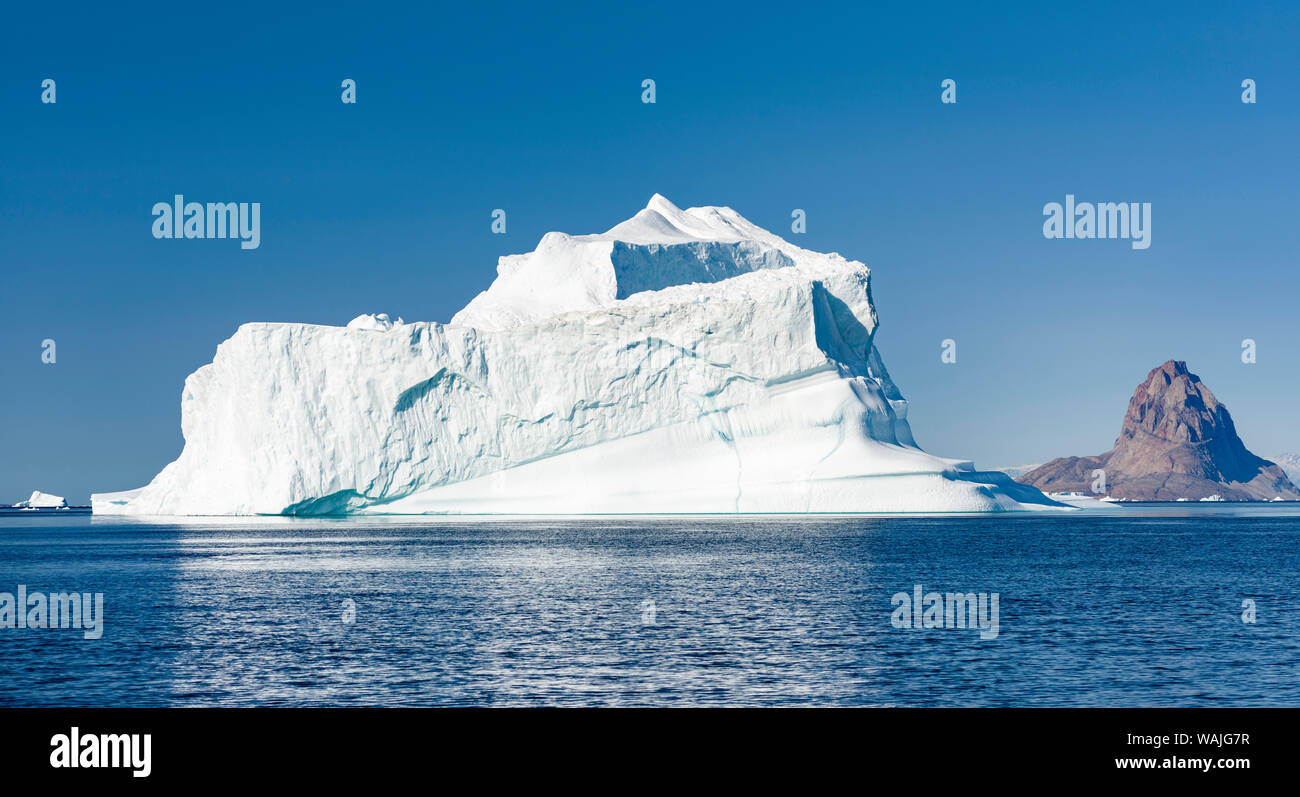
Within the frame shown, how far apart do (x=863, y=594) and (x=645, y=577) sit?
219 inches

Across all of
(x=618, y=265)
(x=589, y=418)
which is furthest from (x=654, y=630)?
(x=618, y=265)

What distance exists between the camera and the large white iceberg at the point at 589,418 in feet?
183

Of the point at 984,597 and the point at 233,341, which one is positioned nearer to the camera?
the point at 984,597

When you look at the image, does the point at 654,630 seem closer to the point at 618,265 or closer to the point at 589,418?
the point at 589,418

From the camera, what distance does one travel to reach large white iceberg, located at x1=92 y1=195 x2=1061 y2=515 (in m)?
55.8

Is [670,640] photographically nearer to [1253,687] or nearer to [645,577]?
[1253,687]

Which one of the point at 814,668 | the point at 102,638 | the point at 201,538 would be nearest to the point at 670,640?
the point at 814,668

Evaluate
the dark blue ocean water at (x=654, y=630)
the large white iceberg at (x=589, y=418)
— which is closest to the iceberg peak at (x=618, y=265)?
the large white iceberg at (x=589, y=418)

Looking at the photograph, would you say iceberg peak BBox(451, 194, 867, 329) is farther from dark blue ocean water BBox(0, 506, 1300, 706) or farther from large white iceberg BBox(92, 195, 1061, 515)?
dark blue ocean water BBox(0, 506, 1300, 706)

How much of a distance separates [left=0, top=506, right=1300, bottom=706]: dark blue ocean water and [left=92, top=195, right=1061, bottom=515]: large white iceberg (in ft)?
55.7

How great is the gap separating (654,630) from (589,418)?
1525 inches

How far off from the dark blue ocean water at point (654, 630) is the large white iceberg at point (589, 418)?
1698 cm

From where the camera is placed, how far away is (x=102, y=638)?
1878cm

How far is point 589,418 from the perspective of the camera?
5712 centimetres
